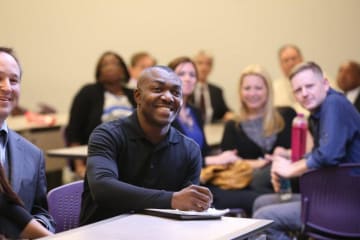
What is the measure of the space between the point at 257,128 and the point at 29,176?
233cm

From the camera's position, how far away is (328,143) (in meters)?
3.63

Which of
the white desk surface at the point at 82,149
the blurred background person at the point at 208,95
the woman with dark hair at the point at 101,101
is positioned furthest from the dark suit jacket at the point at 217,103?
the woman with dark hair at the point at 101,101

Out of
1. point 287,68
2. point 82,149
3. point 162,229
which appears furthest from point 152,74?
point 287,68

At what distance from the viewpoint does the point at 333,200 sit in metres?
3.56

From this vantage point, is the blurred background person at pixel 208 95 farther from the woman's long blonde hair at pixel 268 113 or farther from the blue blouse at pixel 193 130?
the blue blouse at pixel 193 130

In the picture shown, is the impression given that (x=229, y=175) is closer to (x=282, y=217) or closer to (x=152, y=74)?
(x=282, y=217)

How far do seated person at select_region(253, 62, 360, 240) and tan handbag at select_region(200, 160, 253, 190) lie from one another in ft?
1.18

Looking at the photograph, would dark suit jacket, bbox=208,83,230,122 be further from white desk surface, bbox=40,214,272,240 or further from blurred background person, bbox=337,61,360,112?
white desk surface, bbox=40,214,272,240

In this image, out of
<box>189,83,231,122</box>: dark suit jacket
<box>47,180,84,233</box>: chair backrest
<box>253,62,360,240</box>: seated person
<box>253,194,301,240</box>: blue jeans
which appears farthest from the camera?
<box>189,83,231,122</box>: dark suit jacket

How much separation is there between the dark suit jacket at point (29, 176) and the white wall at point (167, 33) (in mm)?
4979

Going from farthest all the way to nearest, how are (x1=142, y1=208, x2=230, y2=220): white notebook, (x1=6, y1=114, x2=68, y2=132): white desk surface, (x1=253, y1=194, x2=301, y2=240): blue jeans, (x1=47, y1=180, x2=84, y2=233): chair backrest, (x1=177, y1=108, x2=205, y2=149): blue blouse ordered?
1. (x1=6, y1=114, x2=68, y2=132): white desk surface
2. (x1=177, y1=108, x2=205, y2=149): blue blouse
3. (x1=253, y1=194, x2=301, y2=240): blue jeans
4. (x1=47, y1=180, x2=84, y2=233): chair backrest
5. (x1=142, y1=208, x2=230, y2=220): white notebook

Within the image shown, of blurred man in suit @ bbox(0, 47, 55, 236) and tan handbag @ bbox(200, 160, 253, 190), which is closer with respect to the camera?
blurred man in suit @ bbox(0, 47, 55, 236)

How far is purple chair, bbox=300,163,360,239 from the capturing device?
138 inches

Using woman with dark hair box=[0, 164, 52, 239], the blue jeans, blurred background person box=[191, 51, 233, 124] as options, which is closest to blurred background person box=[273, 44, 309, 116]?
blurred background person box=[191, 51, 233, 124]
